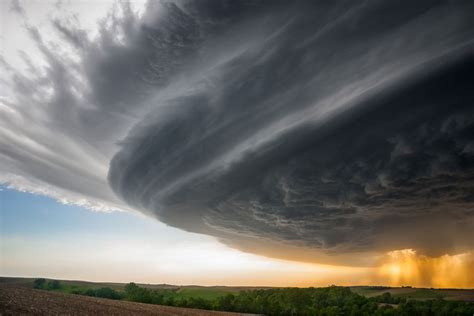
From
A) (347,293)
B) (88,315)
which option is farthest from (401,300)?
(88,315)

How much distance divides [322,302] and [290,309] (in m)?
44.7

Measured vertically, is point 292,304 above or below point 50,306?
below

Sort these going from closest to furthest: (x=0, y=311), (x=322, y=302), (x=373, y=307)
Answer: (x=0, y=311) < (x=373, y=307) < (x=322, y=302)

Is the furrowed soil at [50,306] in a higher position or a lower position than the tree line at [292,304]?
higher

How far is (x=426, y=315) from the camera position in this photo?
147 metres

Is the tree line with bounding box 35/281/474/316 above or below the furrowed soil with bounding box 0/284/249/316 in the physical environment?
below

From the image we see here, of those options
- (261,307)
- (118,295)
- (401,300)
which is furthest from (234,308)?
(401,300)

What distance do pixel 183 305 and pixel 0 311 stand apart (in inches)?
3665

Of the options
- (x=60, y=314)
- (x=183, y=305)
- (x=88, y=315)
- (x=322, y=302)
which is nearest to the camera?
(x=60, y=314)

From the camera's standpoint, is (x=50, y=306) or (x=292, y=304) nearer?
(x=50, y=306)

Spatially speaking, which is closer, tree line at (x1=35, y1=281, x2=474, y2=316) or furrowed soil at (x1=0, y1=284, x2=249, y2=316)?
furrowed soil at (x1=0, y1=284, x2=249, y2=316)

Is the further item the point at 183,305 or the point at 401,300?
the point at 401,300

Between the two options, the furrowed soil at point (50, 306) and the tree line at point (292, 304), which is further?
the tree line at point (292, 304)

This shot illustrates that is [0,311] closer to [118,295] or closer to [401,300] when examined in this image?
[118,295]
